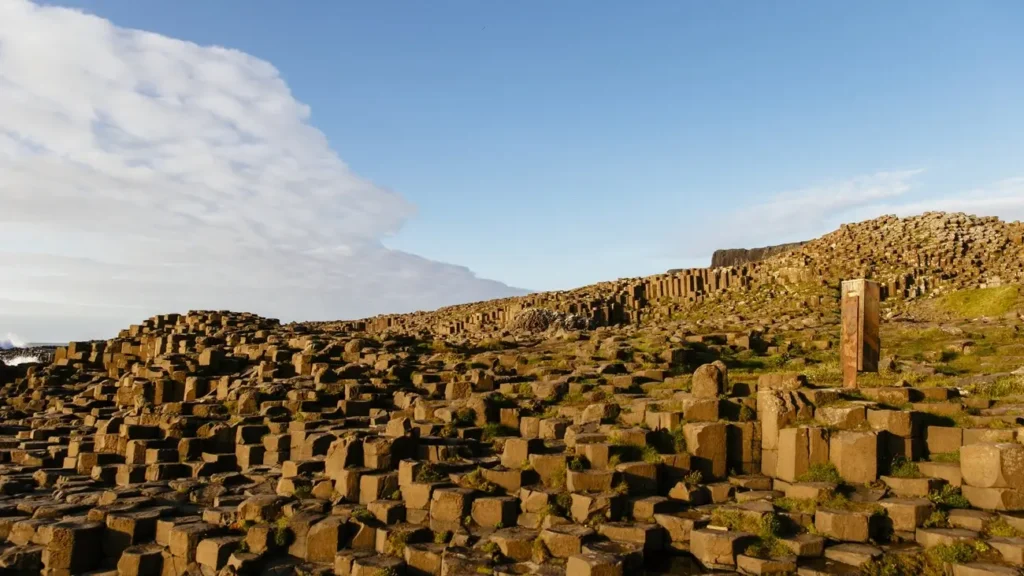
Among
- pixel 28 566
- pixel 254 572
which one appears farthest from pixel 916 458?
pixel 28 566

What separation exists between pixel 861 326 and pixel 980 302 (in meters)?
23.2

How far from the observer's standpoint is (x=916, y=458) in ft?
35.7

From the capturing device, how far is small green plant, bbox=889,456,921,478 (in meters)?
10.5

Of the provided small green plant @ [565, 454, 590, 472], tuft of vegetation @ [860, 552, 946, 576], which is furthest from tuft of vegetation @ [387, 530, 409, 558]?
tuft of vegetation @ [860, 552, 946, 576]

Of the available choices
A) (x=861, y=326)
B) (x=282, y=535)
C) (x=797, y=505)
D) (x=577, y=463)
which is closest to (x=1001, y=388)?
(x=861, y=326)

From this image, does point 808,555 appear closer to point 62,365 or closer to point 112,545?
point 112,545

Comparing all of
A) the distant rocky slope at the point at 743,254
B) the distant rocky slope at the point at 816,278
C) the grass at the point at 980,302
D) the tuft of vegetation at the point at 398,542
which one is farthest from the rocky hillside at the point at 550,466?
the distant rocky slope at the point at 743,254

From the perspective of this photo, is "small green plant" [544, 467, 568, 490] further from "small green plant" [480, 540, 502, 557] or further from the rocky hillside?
"small green plant" [480, 540, 502, 557]

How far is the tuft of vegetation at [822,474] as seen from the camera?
1074cm

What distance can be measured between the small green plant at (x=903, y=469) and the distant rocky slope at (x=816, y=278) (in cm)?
2710

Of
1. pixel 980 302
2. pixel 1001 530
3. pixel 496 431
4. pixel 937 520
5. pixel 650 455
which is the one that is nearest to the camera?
pixel 1001 530

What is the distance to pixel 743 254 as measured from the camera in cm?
6512

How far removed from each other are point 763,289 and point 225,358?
32236mm

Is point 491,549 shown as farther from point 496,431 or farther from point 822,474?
point 496,431
